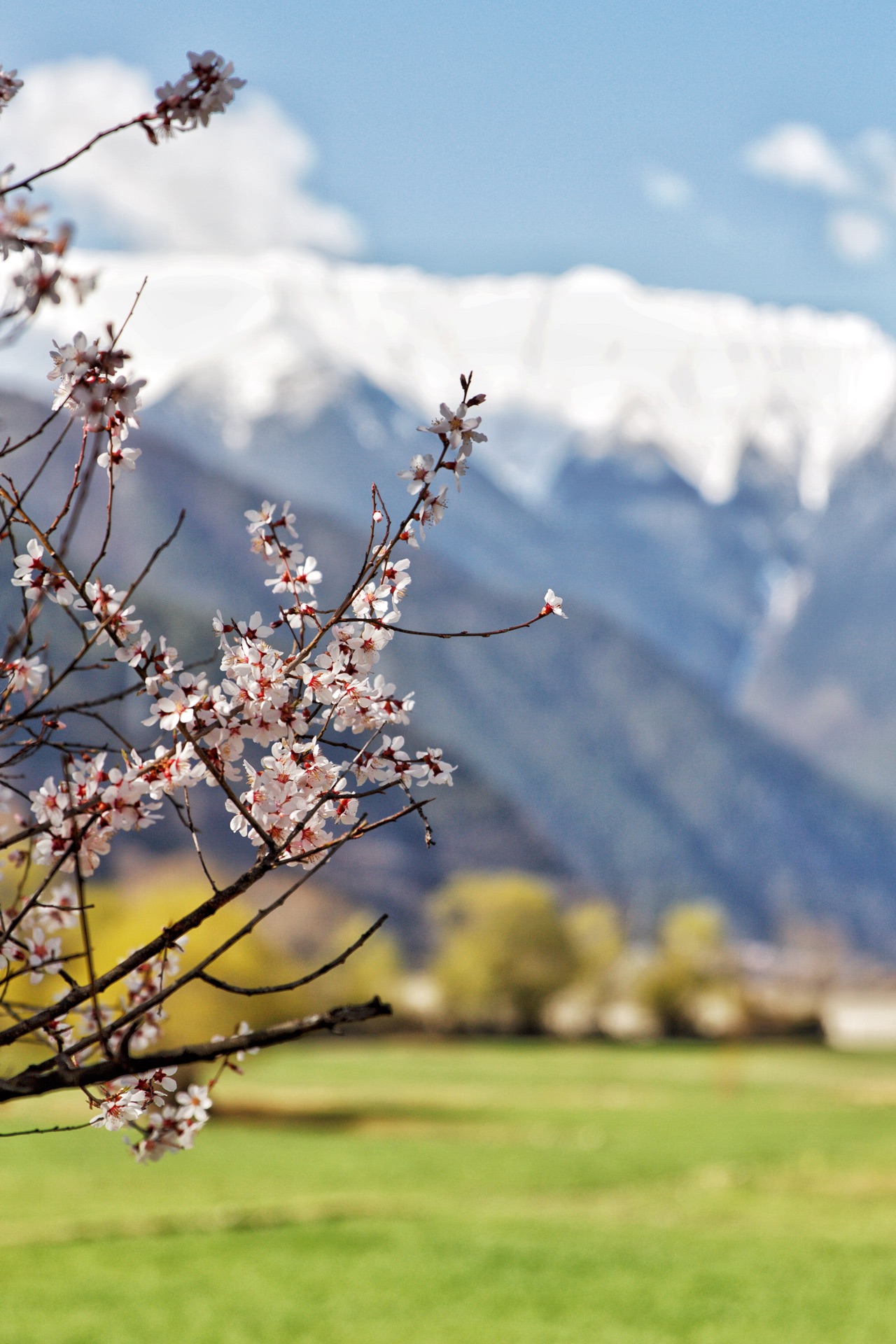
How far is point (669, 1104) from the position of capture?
46.8 metres

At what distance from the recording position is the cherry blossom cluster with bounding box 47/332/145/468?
2.93 m

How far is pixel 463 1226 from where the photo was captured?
75.1ft

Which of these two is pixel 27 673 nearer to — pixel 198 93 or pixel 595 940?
pixel 198 93

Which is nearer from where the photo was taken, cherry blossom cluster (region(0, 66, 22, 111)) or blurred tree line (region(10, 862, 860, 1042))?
cherry blossom cluster (region(0, 66, 22, 111))

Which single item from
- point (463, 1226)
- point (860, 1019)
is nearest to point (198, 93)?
point (463, 1226)

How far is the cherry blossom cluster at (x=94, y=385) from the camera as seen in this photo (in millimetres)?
2928

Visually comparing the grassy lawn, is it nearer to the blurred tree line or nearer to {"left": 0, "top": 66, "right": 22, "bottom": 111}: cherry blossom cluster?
{"left": 0, "top": 66, "right": 22, "bottom": 111}: cherry blossom cluster

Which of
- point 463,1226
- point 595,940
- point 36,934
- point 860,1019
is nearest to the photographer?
point 36,934

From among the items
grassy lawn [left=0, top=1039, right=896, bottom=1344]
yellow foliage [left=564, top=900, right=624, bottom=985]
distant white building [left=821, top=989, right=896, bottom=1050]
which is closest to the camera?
grassy lawn [left=0, top=1039, right=896, bottom=1344]

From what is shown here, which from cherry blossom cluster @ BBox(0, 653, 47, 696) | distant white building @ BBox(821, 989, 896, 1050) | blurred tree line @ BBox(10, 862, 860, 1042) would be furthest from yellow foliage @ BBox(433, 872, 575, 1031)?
cherry blossom cluster @ BBox(0, 653, 47, 696)

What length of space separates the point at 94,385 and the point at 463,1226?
2186 cm

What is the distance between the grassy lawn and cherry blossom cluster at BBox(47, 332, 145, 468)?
14.5 metres

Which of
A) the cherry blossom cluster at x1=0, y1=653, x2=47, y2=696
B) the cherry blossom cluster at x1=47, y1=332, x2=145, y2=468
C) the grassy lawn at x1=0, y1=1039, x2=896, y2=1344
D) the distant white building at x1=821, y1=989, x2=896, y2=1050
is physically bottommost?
the cherry blossom cluster at x1=0, y1=653, x2=47, y2=696

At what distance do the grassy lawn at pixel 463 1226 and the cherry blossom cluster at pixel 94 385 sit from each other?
47.5 ft
